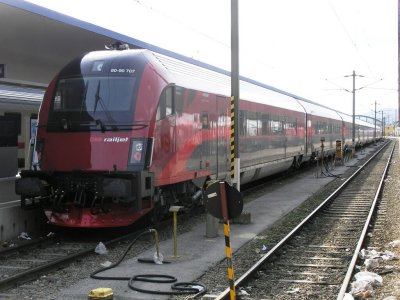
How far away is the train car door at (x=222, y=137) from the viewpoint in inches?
481

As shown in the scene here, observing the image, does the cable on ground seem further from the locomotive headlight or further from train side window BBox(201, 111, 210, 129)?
train side window BBox(201, 111, 210, 129)

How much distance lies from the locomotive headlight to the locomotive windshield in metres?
0.38

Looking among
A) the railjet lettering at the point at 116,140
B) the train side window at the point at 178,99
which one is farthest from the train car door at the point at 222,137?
the railjet lettering at the point at 116,140

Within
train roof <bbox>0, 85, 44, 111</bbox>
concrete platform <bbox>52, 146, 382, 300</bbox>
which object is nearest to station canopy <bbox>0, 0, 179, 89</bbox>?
train roof <bbox>0, 85, 44, 111</bbox>

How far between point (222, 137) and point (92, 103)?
12.3ft

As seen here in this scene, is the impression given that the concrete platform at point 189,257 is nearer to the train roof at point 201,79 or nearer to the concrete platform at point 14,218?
the concrete platform at point 14,218

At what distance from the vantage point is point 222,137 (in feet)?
40.8

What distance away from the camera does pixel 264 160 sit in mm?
16922

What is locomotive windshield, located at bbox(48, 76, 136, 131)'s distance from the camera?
931 centimetres

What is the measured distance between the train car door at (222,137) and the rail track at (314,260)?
85.8 inches

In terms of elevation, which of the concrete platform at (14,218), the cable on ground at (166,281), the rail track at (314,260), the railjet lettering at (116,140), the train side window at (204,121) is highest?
the train side window at (204,121)

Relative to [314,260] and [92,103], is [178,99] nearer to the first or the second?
[92,103]

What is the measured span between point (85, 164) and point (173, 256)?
2266mm

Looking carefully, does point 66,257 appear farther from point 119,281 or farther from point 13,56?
point 13,56
